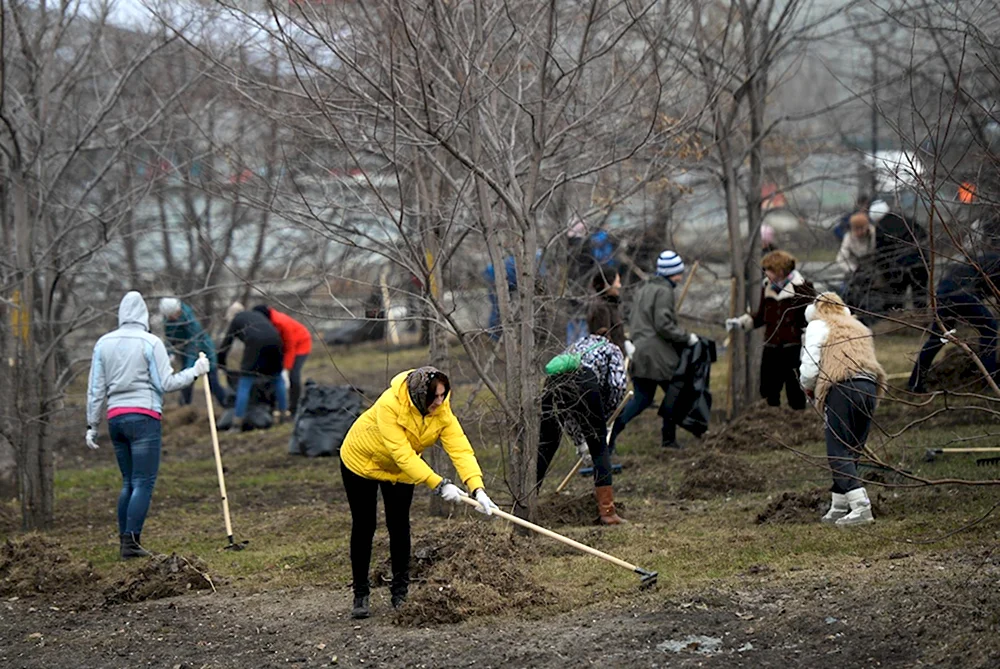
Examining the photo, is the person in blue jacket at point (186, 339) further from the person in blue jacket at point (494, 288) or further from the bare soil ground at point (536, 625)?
the bare soil ground at point (536, 625)

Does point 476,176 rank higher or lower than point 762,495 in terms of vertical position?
higher

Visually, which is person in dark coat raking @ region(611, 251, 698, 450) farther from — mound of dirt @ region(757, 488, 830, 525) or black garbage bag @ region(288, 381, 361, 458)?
black garbage bag @ region(288, 381, 361, 458)

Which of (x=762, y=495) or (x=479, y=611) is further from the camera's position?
(x=762, y=495)

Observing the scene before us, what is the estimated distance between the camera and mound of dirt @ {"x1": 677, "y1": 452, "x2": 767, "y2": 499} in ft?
31.1

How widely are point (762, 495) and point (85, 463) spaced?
7.75m

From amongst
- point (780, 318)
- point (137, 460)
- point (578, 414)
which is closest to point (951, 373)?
point (780, 318)

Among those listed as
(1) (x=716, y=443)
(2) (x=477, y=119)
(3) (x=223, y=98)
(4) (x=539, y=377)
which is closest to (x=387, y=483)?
(4) (x=539, y=377)

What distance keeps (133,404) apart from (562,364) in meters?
2.87

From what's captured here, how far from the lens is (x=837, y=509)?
799 cm

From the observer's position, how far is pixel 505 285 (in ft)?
25.6

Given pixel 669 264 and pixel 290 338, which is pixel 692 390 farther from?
pixel 290 338

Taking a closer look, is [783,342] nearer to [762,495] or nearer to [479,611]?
[762,495]

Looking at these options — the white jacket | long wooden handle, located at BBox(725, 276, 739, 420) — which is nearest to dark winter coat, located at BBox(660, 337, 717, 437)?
long wooden handle, located at BBox(725, 276, 739, 420)

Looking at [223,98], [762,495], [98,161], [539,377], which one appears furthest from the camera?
[98,161]
